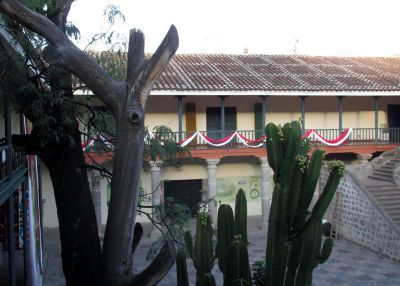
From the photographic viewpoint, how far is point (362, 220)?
1541 centimetres

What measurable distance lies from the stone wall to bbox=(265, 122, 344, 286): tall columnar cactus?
31.3 ft

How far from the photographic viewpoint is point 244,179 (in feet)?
61.2

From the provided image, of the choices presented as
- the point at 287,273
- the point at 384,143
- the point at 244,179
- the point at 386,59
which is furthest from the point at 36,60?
the point at 386,59

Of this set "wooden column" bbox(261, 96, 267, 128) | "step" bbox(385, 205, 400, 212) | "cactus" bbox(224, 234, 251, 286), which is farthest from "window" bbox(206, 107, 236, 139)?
"cactus" bbox(224, 234, 251, 286)

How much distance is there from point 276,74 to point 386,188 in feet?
20.4

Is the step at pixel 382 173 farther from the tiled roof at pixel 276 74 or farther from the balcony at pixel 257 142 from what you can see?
the tiled roof at pixel 276 74

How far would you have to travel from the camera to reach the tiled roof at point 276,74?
16422mm

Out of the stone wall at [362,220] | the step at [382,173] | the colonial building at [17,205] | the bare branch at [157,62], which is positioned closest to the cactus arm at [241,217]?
the bare branch at [157,62]

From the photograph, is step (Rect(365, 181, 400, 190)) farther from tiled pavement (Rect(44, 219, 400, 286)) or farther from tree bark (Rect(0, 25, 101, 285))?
tree bark (Rect(0, 25, 101, 285))

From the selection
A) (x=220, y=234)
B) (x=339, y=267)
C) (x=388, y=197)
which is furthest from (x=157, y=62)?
(x=388, y=197)

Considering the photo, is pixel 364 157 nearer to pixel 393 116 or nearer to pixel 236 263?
pixel 393 116

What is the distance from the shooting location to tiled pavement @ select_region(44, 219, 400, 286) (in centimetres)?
1190

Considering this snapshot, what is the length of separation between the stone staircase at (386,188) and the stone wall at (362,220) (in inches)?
15.4

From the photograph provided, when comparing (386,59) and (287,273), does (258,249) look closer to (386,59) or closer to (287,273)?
(287,273)
